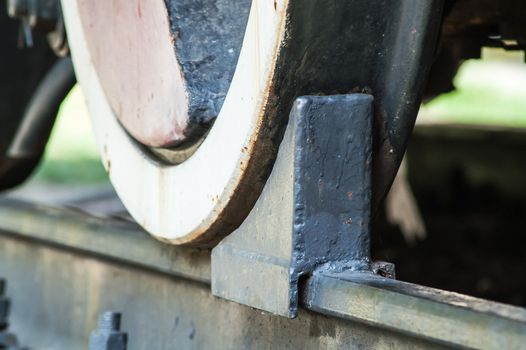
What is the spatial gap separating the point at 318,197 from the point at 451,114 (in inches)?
349

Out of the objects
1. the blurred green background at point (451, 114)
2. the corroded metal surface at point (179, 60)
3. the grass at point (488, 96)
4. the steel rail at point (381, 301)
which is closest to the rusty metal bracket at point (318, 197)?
the steel rail at point (381, 301)

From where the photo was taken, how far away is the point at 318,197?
224 cm

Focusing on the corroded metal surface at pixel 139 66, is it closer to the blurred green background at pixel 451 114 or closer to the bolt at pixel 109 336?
the bolt at pixel 109 336

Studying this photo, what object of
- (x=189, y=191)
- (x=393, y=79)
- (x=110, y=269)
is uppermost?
(x=393, y=79)

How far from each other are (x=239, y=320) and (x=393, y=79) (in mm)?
672

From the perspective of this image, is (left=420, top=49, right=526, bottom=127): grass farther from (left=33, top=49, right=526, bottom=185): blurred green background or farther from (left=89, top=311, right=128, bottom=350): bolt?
(left=89, top=311, right=128, bottom=350): bolt

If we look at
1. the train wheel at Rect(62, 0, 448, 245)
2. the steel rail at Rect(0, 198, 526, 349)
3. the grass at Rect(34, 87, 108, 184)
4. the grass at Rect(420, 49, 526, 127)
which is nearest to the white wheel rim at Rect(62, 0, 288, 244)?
the train wheel at Rect(62, 0, 448, 245)

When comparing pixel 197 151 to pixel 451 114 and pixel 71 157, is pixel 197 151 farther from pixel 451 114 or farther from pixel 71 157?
pixel 451 114

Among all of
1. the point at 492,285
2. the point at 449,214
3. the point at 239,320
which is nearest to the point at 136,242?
the point at 239,320

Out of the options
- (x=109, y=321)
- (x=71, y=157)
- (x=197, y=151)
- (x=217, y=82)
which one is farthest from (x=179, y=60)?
(x=71, y=157)

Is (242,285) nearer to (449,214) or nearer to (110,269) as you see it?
(110,269)

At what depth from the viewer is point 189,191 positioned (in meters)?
2.57

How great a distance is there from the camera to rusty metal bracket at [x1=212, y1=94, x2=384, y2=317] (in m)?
2.22

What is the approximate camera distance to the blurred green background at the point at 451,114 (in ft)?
30.1
